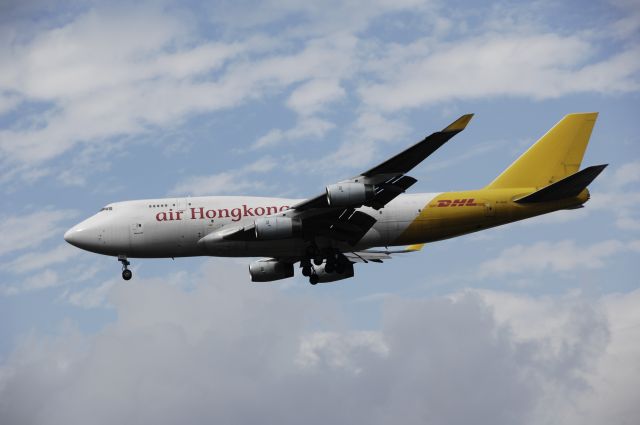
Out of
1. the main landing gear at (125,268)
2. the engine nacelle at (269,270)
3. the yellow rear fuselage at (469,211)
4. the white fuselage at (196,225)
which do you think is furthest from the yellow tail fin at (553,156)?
the main landing gear at (125,268)

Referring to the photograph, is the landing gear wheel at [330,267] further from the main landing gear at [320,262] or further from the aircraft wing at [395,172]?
the aircraft wing at [395,172]

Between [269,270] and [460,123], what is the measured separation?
1981 cm

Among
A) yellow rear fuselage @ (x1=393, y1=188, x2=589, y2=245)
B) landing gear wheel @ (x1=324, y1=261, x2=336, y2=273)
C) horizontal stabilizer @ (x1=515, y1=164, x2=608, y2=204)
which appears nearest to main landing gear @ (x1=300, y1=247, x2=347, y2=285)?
landing gear wheel @ (x1=324, y1=261, x2=336, y2=273)

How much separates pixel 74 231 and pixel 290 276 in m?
13.1

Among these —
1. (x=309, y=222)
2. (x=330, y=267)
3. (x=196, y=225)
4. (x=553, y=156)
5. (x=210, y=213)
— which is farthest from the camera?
(x=553, y=156)

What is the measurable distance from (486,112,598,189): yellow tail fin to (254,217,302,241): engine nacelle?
493 inches

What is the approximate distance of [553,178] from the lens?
5419cm

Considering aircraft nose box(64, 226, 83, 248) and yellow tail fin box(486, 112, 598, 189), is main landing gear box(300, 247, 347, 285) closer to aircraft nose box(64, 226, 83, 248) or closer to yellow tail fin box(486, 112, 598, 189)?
yellow tail fin box(486, 112, 598, 189)

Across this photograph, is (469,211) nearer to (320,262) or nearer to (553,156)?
(553,156)

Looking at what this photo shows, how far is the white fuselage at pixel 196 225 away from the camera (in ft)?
167

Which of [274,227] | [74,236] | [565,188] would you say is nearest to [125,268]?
[74,236]

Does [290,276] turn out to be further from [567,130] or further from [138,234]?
[567,130]

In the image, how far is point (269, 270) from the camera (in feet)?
188

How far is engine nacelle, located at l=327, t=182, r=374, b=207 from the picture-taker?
45.3 m
